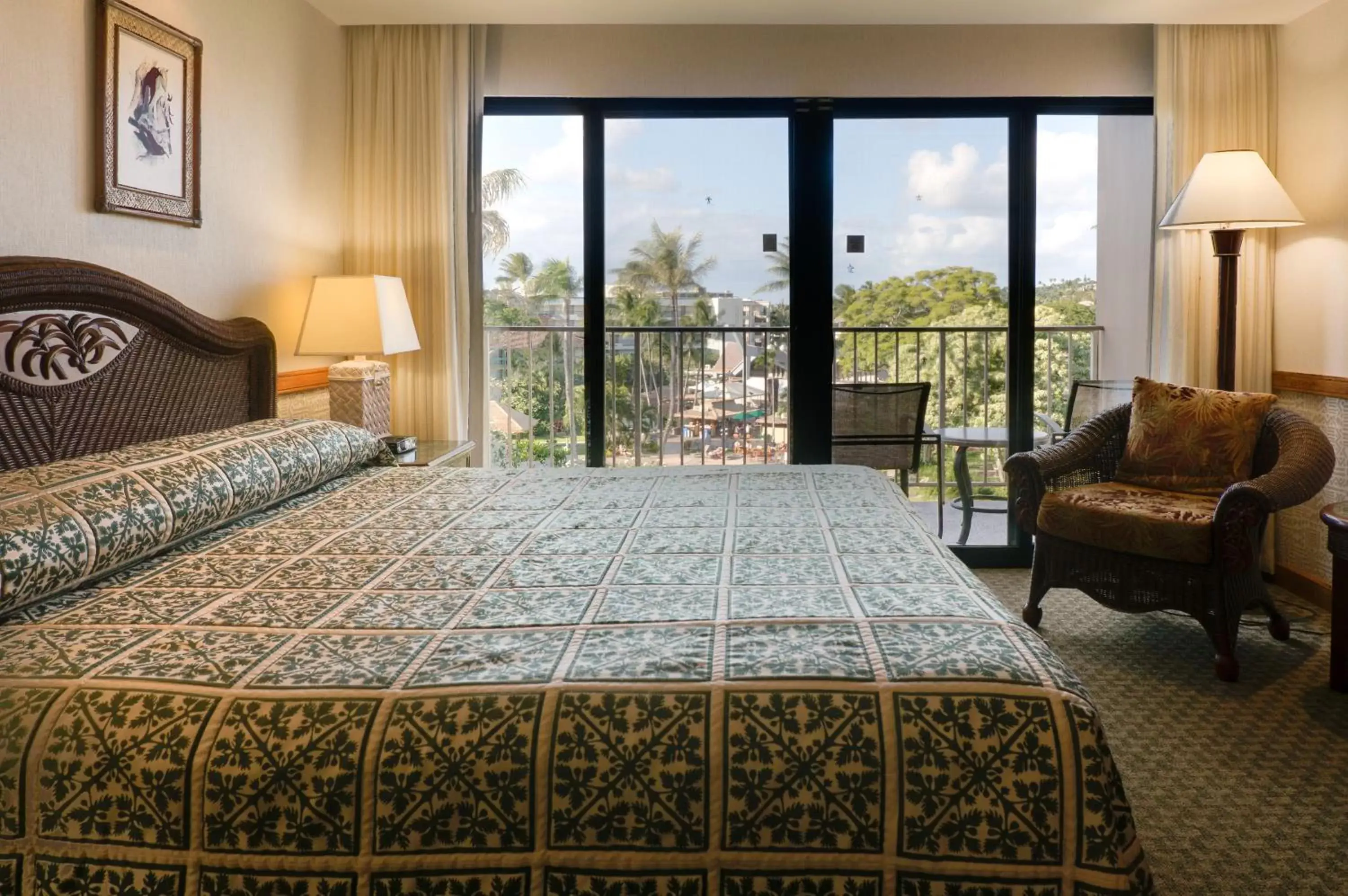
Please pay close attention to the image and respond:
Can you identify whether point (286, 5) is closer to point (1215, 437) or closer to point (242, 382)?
point (242, 382)

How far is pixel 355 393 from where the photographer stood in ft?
11.5

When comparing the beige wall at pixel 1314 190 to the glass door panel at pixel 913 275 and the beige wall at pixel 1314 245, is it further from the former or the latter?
the glass door panel at pixel 913 275

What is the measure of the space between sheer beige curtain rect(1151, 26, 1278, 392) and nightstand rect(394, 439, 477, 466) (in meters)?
2.93

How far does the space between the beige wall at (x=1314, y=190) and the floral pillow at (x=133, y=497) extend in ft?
11.4

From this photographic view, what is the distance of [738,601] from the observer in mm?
1601

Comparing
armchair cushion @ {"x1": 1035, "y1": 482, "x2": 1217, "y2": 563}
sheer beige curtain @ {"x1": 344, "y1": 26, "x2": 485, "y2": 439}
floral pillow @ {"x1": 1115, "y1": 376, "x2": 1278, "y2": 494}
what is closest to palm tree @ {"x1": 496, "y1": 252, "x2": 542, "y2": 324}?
sheer beige curtain @ {"x1": 344, "y1": 26, "x2": 485, "y2": 439}

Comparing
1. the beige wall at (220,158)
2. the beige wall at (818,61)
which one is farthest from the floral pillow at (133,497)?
the beige wall at (818,61)

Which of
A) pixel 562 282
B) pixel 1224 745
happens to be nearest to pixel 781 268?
pixel 562 282

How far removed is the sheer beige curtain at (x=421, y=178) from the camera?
4055 mm

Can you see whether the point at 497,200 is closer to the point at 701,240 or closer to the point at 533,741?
the point at 701,240

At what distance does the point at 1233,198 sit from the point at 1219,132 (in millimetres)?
649

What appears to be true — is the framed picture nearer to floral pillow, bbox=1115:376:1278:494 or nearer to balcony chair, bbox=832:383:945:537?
balcony chair, bbox=832:383:945:537

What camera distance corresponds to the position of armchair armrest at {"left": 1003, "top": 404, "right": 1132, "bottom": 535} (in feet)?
11.3

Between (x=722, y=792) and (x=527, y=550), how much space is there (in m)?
0.90
